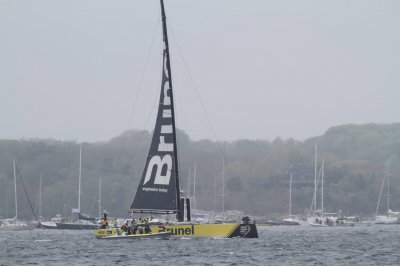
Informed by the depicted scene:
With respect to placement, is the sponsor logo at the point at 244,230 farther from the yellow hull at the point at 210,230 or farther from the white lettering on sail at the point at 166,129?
the white lettering on sail at the point at 166,129

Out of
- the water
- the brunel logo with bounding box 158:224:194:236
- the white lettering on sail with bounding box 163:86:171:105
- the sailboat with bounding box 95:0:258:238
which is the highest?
the white lettering on sail with bounding box 163:86:171:105

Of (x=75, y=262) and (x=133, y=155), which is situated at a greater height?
(x=133, y=155)

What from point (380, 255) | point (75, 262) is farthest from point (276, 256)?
point (75, 262)

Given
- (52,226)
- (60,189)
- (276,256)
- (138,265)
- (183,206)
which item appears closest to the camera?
(138,265)

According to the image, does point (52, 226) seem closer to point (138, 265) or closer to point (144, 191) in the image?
point (144, 191)

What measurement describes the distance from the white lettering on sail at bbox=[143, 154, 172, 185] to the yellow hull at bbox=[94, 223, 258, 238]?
3079mm

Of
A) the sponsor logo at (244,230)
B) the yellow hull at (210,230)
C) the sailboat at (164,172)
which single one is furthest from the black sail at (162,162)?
the sponsor logo at (244,230)

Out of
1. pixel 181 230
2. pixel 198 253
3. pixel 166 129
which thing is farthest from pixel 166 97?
pixel 198 253

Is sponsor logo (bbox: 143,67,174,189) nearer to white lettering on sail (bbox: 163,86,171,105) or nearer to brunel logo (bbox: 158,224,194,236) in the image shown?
white lettering on sail (bbox: 163,86,171,105)

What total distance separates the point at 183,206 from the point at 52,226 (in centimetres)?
6092

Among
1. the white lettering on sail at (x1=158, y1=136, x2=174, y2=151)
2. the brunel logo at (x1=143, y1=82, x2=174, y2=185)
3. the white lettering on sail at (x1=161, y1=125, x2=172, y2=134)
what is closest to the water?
the brunel logo at (x1=143, y1=82, x2=174, y2=185)

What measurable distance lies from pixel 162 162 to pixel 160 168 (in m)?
0.40

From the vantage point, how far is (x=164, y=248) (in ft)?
205

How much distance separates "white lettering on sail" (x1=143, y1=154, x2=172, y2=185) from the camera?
68750mm
